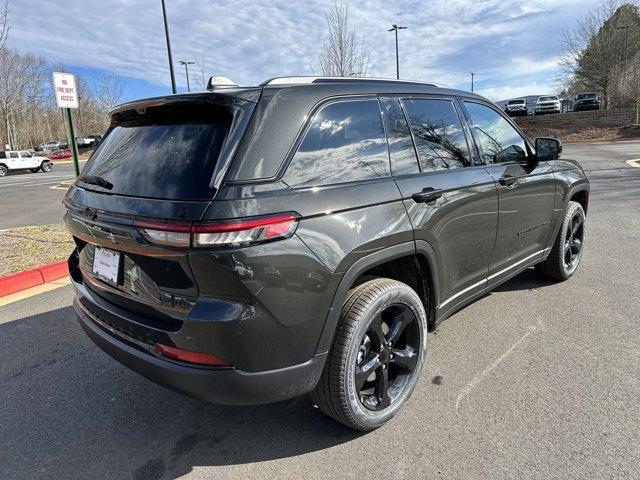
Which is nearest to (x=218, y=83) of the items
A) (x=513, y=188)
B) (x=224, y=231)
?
(x=224, y=231)

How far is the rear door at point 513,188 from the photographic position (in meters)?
3.46

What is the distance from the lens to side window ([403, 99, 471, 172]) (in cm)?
288

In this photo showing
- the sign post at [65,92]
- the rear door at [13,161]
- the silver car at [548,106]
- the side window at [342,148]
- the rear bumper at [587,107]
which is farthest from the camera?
the silver car at [548,106]

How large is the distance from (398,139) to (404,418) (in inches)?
64.4

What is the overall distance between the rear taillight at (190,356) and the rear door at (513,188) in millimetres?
2294

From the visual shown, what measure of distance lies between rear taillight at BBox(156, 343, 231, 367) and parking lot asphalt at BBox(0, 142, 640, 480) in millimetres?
674

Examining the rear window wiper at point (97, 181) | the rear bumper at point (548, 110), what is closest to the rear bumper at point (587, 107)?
the rear bumper at point (548, 110)

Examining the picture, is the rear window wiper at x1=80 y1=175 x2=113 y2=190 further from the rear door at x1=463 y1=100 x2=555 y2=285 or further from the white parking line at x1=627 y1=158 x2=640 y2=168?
the white parking line at x1=627 y1=158 x2=640 y2=168

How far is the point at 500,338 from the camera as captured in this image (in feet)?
11.7

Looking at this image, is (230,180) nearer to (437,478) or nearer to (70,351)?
(437,478)

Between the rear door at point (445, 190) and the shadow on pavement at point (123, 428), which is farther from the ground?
the rear door at point (445, 190)

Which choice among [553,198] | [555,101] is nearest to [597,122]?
[555,101]

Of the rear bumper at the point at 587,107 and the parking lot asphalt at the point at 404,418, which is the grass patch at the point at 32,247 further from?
the rear bumper at the point at 587,107

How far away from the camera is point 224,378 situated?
2010 mm
